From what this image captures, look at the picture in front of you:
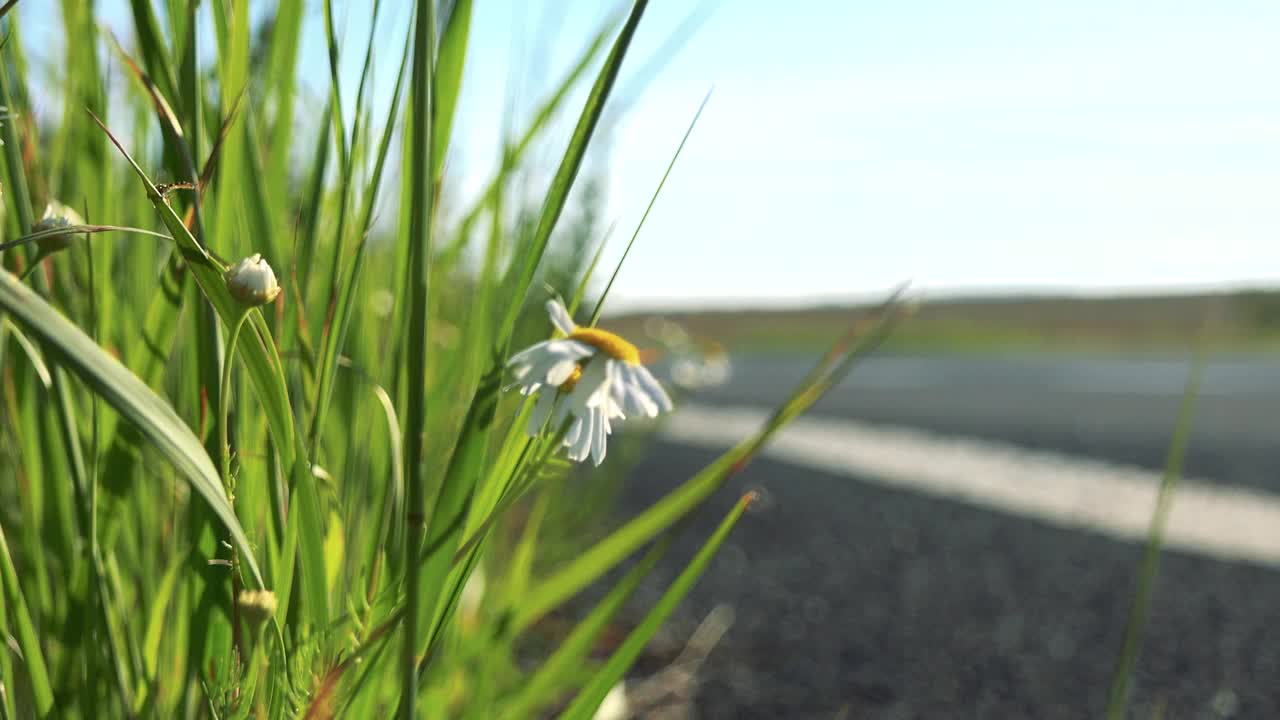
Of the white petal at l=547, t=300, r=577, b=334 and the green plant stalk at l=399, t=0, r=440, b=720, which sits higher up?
the green plant stalk at l=399, t=0, r=440, b=720

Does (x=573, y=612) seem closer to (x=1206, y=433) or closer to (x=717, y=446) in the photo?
(x=717, y=446)

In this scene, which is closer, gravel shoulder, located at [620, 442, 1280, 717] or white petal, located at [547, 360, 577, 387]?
white petal, located at [547, 360, 577, 387]

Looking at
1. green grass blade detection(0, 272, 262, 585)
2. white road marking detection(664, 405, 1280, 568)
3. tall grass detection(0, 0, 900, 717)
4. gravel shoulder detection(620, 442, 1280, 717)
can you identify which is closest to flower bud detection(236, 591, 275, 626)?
tall grass detection(0, 0, 900, 717)

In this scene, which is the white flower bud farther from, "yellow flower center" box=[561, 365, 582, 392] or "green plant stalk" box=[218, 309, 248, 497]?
"yellow flower center" box=[561, 365, 582, 392]

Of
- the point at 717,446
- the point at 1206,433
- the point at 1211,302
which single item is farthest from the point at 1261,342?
the point at 1211,302

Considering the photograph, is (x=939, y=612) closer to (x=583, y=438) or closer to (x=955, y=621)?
(x=955, y=621)

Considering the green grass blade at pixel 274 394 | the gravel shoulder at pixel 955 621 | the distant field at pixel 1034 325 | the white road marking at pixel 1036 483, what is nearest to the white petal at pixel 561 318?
the green grass blade at pixel 274 394

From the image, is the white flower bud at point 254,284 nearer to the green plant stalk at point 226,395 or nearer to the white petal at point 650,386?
the green plant stalk at point 226,395
